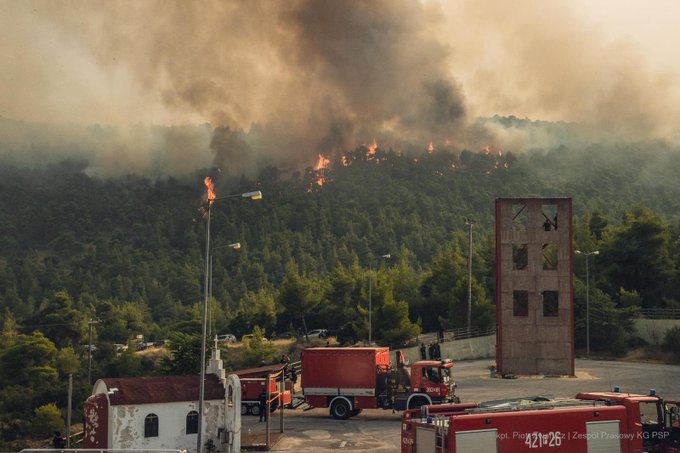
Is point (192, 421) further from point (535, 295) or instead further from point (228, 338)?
Result: point (228, 338)

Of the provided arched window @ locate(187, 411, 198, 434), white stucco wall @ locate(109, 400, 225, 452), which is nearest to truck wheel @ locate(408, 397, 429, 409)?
white stucco wall @ locate(109, 400, 225, 452)

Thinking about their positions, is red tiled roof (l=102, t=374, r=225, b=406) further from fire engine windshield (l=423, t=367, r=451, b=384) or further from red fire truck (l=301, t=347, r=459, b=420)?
fire engine windshield (l=423, t=367, r=451, b=384)

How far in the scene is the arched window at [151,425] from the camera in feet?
98.7

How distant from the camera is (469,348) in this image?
67.5 metres

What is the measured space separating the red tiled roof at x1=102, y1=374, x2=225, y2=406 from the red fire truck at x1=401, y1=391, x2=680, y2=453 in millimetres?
10248

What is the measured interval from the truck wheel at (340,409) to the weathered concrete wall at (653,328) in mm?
35768

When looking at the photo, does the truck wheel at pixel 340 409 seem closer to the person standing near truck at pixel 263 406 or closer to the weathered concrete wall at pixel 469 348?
the person standing near truck at pixel 263 406

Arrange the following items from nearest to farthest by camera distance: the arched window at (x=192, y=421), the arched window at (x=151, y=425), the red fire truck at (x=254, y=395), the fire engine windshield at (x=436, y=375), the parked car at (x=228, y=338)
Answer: the arched window at (x=151, y=425)
the arched window at (x=192, y=421)
the fire engine windshield at (x=436, y=375)
the red fire truck at (x=254, y=395)
the parked car at (x=228, y=338)

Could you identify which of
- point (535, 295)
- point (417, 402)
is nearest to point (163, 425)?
point (417, 402)

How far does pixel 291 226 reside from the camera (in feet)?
630

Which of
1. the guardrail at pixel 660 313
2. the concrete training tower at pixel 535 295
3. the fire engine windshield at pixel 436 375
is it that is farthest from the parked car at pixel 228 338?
the fire engine windshield at pixel 436 375

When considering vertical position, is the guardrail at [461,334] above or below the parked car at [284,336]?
above

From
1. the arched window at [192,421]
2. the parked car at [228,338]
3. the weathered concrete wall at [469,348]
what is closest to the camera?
the arched window at [192,421]

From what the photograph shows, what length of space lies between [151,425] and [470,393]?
20.3 meters
